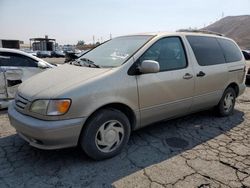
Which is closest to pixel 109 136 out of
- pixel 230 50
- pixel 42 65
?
pixel 230 50

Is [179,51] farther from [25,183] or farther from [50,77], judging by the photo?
[25,183]

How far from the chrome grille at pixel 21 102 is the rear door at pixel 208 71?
268 centimetres

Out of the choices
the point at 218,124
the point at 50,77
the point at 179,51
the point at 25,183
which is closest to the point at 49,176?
the point at 25,183

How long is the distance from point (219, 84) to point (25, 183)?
3.68 meters

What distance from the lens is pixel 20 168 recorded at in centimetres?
321

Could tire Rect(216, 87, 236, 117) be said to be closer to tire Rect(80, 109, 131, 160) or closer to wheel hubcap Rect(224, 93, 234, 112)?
wheel hubcap Rect(224, 93, 234, 112)

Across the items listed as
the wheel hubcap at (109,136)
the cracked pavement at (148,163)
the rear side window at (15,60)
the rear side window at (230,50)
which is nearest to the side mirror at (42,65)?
the rear side window at (15,60)

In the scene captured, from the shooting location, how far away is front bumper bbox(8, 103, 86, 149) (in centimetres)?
290

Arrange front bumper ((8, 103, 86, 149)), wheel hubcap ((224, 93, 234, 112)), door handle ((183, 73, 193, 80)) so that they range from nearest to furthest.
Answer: front bumper ((8, 103, 86, 149)) < door handle ((183, 73, 193, 80)) < wheel hubcap ((224, 93, 234, 112))

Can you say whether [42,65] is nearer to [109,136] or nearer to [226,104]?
[109,136]

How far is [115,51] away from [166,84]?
3.05 ft

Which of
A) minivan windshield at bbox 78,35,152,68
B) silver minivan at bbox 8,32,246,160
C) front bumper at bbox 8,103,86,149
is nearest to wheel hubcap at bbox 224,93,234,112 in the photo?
silver minivan at bbox 8,32,246,160

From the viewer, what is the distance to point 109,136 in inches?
134

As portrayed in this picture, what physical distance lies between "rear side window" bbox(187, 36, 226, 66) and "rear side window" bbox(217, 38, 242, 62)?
158 mm
